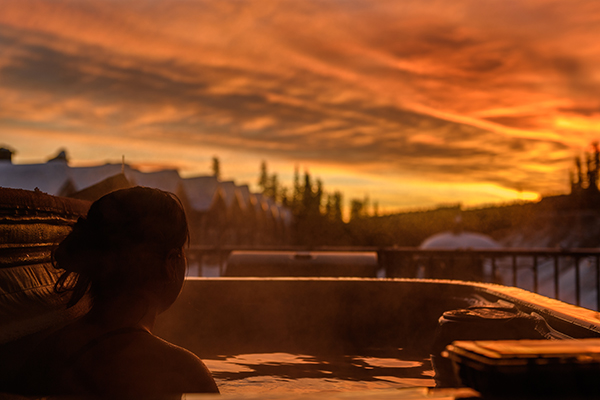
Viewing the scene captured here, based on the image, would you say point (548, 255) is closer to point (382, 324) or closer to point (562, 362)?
point (382, 324)

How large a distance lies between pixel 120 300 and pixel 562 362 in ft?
2.91

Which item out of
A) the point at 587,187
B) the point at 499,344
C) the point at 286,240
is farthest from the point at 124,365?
the point at 587,187

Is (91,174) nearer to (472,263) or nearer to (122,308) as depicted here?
(472,263)

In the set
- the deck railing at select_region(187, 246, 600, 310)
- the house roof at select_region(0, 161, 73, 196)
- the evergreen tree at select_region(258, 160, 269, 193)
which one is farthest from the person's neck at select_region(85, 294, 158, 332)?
the evergreen tree at select_region(258, 160, 269, 193)

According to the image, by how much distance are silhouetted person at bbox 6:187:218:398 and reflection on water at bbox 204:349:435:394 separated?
1234 millimetres

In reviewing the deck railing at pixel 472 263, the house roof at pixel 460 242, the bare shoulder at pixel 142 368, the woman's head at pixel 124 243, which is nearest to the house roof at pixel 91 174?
the deck railing at pixel 472 263

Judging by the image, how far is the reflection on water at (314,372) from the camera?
2.26 m

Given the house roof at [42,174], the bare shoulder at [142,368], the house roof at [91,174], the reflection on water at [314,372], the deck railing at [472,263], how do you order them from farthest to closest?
1. the house roof at [91,174]
2. the house roof at [42,174]
3. the deck railing at [472,263]
4. the reflection on water at [314,372]
5. the bare shoulder at [142,368]

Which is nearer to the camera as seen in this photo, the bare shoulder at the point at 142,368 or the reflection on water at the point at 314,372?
the bare shoulder at the point at 142,368

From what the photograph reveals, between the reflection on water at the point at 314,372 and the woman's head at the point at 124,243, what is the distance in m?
1.27

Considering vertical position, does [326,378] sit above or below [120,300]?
below

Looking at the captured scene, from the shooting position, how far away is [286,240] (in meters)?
46.3

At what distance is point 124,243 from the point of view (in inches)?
43.5

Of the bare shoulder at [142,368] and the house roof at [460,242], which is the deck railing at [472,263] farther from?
the bare shoulder at [142,368]
